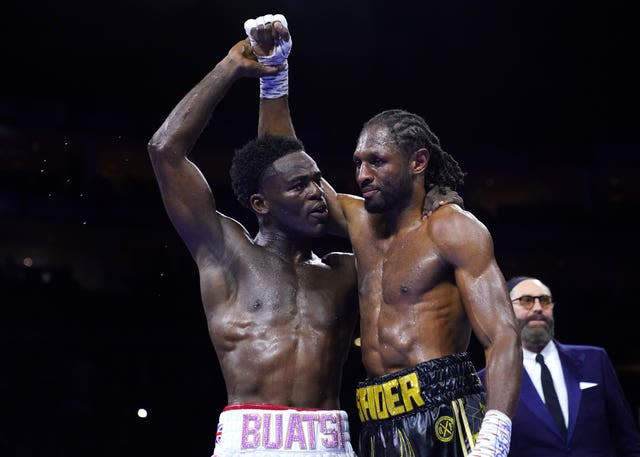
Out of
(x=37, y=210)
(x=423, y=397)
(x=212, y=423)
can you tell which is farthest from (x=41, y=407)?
(x=423, y=397)

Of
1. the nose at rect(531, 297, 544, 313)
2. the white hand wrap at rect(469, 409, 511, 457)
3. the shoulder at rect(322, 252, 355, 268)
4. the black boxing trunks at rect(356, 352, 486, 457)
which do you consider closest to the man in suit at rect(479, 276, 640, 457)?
the nose at rect(531, 297, 544, 313)

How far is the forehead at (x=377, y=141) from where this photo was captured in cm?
244

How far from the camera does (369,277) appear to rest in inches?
96.4

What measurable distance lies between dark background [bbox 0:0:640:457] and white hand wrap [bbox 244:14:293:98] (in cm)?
439

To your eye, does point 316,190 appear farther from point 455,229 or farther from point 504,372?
point 504,372

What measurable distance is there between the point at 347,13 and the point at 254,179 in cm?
499

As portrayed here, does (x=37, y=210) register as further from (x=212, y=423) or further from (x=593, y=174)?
(x=593, y=174)

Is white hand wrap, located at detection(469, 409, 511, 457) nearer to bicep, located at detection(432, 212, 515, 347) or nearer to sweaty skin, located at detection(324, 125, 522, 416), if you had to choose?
sweaty skin, located at detection(324, 125, 522, 416)

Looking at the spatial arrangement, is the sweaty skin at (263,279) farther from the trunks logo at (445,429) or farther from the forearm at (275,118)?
the trunks logo at (445,429)

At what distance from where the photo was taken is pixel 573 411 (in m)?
3.57

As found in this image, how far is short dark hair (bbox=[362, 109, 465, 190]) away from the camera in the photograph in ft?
8.08

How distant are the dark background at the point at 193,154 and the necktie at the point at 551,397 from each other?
3.75 metres

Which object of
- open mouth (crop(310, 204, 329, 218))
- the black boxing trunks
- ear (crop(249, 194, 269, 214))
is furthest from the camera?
ear (crop(249, 194, 269, 214))

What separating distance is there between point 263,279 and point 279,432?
1.56ft
